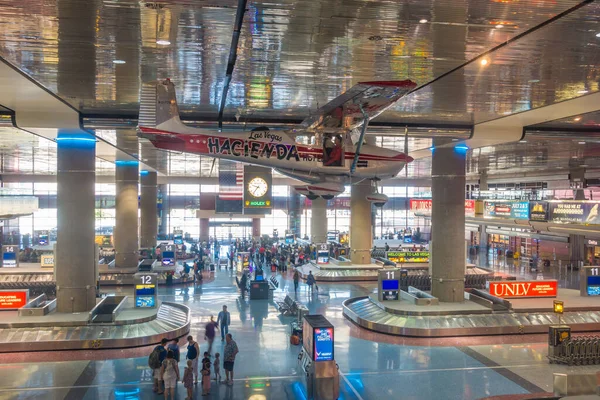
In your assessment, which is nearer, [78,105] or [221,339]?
[78,105]

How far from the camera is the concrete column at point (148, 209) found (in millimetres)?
39188

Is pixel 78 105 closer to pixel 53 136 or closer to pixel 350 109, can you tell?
pixel 53 136

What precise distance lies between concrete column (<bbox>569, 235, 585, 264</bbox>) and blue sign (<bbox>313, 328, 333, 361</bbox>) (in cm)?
3251

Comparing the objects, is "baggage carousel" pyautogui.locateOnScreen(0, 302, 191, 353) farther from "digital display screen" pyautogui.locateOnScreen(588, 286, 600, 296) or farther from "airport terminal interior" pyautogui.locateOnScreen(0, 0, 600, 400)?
"digital display screen" pyautogui.locateOnScreen(588, 286, 600, 296)

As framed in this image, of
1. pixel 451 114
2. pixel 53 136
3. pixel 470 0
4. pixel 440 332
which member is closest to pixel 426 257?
pixel 440 332

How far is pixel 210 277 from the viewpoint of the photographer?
97.1 ft

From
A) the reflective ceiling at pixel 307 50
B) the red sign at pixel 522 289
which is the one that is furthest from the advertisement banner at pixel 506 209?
the reflective ceiling at pixel 307 50

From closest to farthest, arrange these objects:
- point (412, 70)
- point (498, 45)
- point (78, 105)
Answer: point (498, 45)
point (412, 70)
point (78, 105)

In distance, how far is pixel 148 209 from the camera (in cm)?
3912

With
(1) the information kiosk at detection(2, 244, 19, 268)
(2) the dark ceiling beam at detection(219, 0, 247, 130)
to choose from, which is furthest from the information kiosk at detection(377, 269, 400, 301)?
(1) the information kiosk at detection(2, 244, 19, 268)

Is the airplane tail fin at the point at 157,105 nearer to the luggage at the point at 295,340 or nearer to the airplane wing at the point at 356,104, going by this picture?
the airplane wing at the point at 356,104

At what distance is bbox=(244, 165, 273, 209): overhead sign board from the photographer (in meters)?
19.8

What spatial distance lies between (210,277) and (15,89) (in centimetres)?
1917

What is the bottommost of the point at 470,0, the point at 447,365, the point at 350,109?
the point at 447,365
